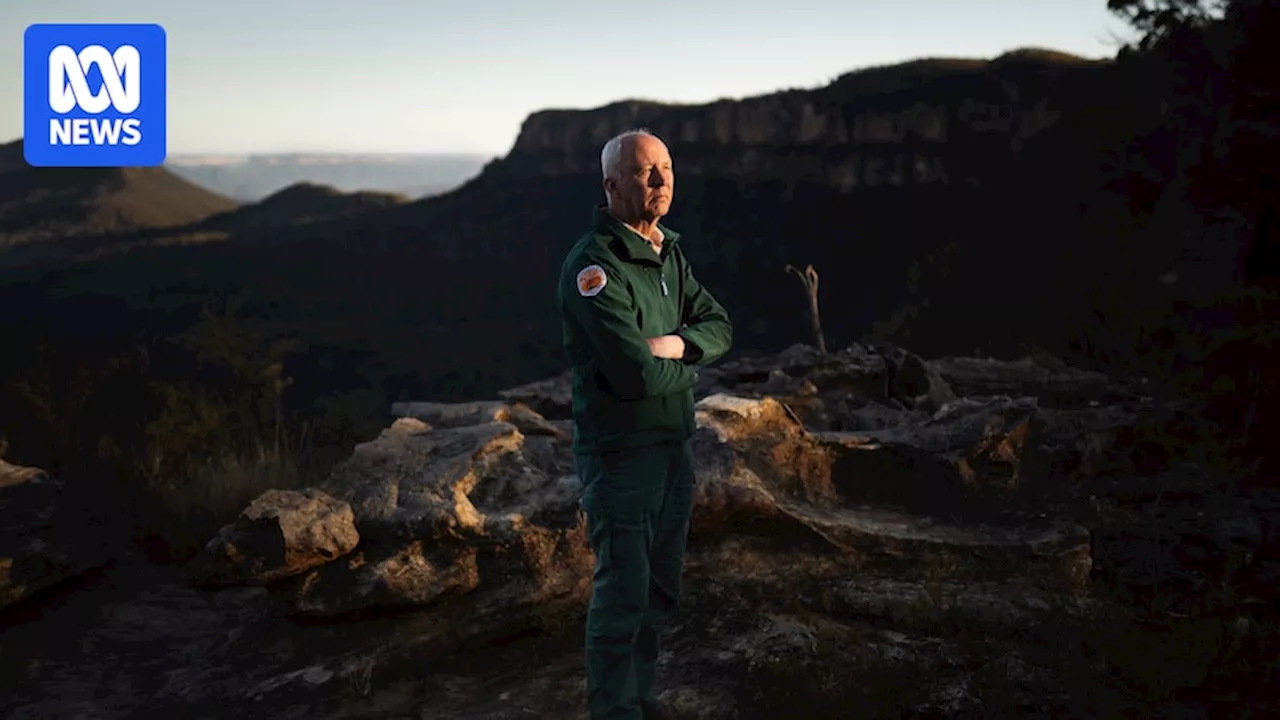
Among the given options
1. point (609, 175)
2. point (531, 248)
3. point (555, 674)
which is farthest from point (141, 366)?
point (531, 248)

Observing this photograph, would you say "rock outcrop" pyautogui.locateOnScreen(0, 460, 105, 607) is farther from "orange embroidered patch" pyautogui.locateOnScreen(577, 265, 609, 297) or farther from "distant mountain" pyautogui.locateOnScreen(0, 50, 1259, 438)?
"distant mountain" pyautogui.locateOnScreen(0, 50, 1259, 438)

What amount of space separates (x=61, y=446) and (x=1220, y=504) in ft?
24.2

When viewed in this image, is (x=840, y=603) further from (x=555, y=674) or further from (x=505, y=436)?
(x=505, y=436)

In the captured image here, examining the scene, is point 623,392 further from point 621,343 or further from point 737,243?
point 737,243

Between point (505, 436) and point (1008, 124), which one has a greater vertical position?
point (1008, 124)

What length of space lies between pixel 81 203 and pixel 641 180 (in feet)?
304

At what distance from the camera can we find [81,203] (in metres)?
80.4

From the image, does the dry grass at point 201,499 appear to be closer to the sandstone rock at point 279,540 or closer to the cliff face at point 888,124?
the sandstone rock at point 279,540

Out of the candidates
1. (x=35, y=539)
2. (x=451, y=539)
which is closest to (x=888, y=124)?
(x=451, y=539)

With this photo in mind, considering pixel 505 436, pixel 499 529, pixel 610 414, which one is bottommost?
pixel 499 529

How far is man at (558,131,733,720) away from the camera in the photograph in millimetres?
2650

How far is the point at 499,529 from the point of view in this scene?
3908mm

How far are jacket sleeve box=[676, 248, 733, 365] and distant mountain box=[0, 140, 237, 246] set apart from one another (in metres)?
76.9

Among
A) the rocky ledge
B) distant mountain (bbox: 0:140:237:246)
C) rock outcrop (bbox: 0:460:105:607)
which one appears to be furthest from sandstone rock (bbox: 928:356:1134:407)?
distant mountain (bbox: 0:140:237:246)
